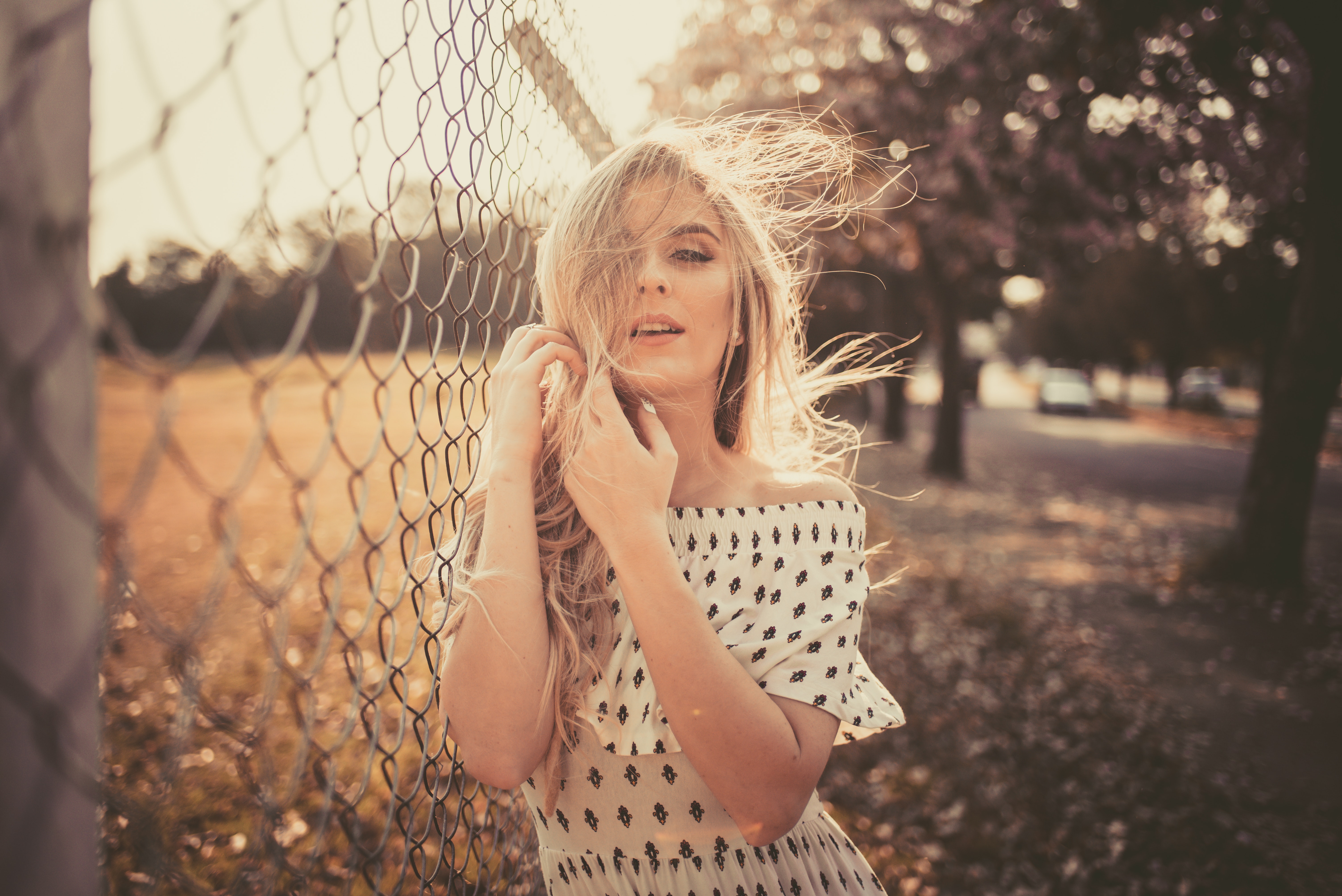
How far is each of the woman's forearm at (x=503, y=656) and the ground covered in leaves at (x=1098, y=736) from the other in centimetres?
262

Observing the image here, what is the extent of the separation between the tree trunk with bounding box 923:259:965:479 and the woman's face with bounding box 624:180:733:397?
12.6 metres

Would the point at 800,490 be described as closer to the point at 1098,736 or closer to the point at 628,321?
the point at 628,321

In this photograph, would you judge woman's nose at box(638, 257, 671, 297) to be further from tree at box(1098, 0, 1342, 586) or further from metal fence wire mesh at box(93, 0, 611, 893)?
tree at box(1098, 0, 1342, 586)

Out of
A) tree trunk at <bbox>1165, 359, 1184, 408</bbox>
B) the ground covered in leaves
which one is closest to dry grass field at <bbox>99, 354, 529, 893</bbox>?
the ground covered in leaves

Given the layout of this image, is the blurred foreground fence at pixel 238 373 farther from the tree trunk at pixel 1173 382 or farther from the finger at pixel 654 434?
the tree trunk at pixel 1173 382

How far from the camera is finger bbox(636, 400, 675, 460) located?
5.10 ft

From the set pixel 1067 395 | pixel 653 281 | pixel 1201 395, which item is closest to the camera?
pixel 653 281

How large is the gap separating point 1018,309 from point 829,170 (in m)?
35.9

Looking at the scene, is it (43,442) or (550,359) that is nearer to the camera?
(43,442)

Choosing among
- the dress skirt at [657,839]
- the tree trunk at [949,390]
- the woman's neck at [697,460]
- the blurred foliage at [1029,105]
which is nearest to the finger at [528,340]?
the woman's neck at [697,460]

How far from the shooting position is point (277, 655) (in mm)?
906

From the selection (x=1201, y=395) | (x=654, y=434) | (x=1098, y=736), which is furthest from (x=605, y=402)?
(x=1201, y=395)

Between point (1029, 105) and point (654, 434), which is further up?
point (1029, 105)

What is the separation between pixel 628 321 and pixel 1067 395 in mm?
32844
